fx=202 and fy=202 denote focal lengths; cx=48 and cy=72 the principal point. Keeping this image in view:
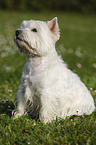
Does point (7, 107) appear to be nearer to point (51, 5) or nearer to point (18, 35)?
point (18, 35)

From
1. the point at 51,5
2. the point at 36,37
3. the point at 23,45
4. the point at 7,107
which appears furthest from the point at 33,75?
the point at 51,5

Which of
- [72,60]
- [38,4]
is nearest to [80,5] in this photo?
[38,4]

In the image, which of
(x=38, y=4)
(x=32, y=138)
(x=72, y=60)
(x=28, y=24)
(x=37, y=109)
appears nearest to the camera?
(x=32, y=138)

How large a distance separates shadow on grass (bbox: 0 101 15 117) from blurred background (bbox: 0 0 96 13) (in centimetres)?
3688

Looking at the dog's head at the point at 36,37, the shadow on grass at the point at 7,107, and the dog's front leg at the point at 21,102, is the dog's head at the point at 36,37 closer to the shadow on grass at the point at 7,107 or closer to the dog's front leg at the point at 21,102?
the dog's front leg at the point at 21,102

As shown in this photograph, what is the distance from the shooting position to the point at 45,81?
133 inches

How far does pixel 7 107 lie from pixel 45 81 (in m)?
1.38

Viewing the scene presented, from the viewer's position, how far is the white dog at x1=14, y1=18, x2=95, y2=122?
3.28m

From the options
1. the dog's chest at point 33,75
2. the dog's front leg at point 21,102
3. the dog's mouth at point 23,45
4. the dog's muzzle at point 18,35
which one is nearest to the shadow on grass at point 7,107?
the dog's front leg at point 21,102

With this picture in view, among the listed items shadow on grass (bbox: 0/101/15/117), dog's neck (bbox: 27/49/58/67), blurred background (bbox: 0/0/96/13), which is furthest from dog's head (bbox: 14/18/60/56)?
blurred background (bbox: 0/0/96/13)

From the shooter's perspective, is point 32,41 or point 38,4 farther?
point 38,4

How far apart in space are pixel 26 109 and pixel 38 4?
40.6 m

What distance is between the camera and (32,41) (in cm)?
321

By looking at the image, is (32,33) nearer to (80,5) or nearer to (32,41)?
(32,41)
